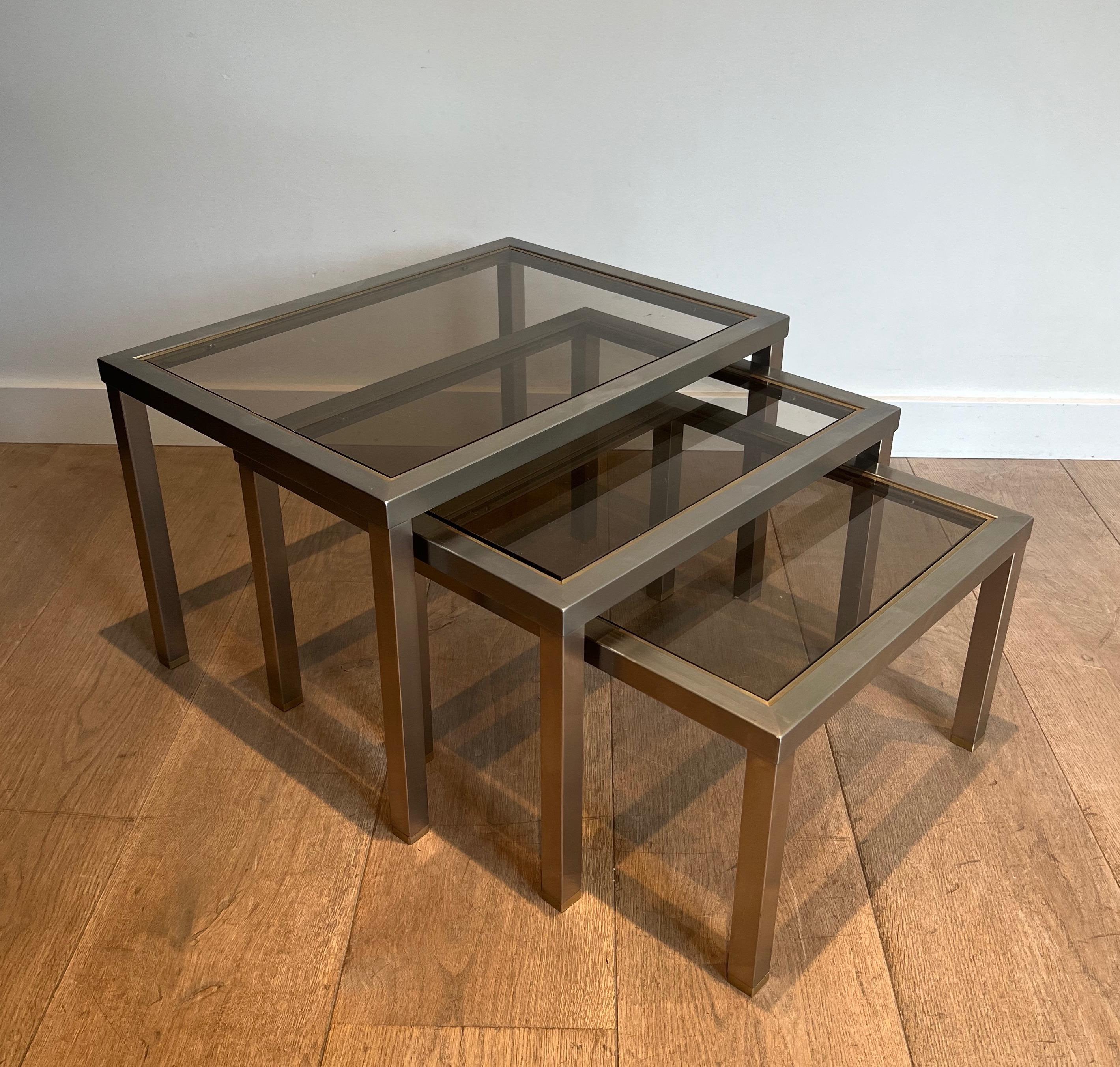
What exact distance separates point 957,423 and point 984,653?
0.93 metres

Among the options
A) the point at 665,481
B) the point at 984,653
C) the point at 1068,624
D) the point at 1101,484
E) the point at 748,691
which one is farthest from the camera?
the point at 1101,484

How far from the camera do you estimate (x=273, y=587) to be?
4.50 feet

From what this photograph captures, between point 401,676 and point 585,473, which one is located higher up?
point 585,473

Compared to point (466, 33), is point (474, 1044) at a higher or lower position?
lower

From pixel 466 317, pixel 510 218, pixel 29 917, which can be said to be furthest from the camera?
pixel 510 218

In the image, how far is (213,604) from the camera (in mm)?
1720

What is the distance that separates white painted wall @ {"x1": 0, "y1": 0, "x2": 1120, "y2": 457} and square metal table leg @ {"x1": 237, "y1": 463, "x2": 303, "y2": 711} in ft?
2.78

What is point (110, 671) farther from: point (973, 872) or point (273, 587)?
point (973, 872)

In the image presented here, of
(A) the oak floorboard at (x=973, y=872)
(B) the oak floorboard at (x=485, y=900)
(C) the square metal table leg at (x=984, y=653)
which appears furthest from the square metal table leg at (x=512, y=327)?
(C) the square metal table leg at (x=984, y=653)

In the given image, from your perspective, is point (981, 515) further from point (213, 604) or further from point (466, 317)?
point (213, 604)

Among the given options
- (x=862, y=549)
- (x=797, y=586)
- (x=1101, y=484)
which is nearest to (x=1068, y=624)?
(x=1101, y=484)

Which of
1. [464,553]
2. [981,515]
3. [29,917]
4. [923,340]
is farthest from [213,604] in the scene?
[923,340]

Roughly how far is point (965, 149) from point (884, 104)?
17 centimetres

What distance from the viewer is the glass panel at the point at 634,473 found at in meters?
1.12
